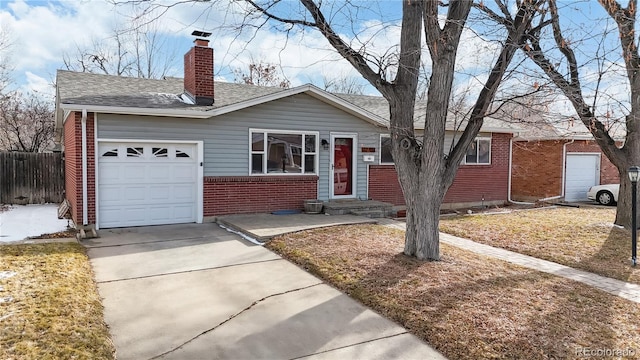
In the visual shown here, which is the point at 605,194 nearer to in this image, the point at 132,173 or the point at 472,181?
the point at 472,181

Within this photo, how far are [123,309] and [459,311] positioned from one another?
367 centimetres

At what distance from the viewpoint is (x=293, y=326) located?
14.1 ft

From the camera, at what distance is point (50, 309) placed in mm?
4414

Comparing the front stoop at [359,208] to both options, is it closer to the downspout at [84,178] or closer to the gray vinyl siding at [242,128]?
the gray vinyl siding at [242,128]

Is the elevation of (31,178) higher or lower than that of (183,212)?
higher

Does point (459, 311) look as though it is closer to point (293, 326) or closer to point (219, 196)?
point (293, 326)

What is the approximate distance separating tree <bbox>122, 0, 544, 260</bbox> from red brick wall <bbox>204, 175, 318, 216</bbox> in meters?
4.89

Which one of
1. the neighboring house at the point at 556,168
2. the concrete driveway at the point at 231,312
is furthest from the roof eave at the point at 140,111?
the neighboring house at the point at 556,168

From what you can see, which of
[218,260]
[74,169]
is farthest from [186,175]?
[218,260]

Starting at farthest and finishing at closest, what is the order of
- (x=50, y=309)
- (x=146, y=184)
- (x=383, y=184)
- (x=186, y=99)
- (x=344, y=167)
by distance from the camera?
(x=383, y=184)
(x=344, y=167)
(x=186, y=99)
(x=146, y=184)
(x=50, y=309)

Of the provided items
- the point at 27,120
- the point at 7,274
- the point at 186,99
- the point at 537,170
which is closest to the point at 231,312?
the point at 7,274

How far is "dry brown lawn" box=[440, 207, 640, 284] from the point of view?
703 centimetres

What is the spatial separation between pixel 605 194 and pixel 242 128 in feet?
44.7

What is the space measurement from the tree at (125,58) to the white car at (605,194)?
23.4 metres
